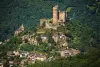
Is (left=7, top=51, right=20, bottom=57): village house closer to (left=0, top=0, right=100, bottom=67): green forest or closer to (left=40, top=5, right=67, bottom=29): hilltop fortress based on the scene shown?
(left=0, top=0, right=100, bottom=67): green forest

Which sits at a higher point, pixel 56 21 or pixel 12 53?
pixel 56 21

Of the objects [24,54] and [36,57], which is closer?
[36,57]

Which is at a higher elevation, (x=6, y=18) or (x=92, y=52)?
(x=92, y=52)

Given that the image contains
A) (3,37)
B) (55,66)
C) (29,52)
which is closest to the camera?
(55,66)

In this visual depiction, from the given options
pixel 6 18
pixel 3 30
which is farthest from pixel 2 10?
pixel 3 30

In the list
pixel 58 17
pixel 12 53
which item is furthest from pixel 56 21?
pixel 12 53

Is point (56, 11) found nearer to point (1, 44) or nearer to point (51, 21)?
point (51, 21)

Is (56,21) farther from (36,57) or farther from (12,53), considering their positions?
(36,57)

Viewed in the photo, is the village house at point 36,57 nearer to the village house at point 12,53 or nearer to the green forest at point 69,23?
the village house at point 12,53

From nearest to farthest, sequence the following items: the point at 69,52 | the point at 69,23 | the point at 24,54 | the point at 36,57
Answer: the point at 36,57
the point at 69,52
the point at 24,54
the point at 69,23
